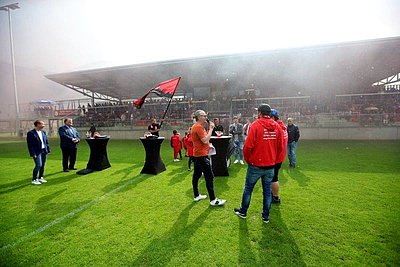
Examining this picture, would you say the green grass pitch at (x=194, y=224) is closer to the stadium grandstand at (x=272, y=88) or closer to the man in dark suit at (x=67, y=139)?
the man in dark suit at (x=67, y=139)

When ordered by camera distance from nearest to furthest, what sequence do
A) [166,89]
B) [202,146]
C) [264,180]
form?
[264,180], [202,146], [166,89]

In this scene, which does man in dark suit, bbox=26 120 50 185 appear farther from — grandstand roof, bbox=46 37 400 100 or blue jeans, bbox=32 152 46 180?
grandstand roof, bbox=46 37 400 100

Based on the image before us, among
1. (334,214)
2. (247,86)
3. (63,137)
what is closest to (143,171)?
(63,137)

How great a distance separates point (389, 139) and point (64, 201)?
1690cm

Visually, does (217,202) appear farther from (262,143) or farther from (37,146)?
(37,146)

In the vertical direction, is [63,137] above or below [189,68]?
below

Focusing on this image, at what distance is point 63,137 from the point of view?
710 centimetres

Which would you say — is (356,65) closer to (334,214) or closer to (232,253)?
(334,214)

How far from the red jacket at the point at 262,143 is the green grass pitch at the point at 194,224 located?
1052 mm

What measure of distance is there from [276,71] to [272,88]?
13.5ft

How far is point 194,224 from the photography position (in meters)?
3.47

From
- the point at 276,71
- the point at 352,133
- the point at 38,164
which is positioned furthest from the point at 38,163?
the point at 276,71

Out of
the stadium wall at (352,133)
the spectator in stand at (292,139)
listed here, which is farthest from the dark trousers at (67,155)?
the stadium wall at (352,133)

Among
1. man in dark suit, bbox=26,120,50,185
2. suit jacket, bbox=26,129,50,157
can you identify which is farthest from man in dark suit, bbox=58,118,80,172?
suit jacket, bbox=26,129,50,157
